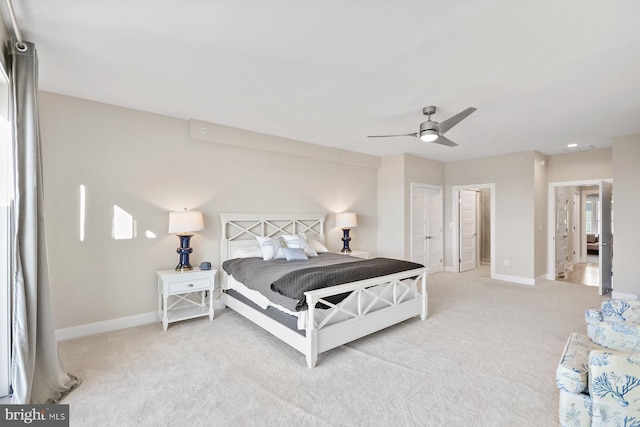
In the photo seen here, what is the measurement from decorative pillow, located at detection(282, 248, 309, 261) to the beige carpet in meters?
1.02

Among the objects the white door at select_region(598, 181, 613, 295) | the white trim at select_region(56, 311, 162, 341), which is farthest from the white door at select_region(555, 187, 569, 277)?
the white trim at select_region(56, 311, 162, 341)

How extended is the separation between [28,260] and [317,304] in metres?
2.30

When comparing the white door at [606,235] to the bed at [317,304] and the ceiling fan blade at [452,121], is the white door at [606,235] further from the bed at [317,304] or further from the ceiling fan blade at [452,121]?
the ceiling fan blade at [452,121]

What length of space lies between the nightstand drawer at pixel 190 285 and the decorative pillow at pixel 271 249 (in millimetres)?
833

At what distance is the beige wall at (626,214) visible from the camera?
4.68 meters

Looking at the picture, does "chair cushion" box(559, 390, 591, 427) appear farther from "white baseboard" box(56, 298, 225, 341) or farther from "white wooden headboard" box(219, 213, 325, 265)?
"white baseboard" box(56, 298, 225, 341)

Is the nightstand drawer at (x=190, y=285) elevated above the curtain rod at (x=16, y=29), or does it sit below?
below

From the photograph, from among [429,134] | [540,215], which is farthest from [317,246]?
[540,215]

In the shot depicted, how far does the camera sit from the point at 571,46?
2.29 m

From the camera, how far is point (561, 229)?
6934 mm

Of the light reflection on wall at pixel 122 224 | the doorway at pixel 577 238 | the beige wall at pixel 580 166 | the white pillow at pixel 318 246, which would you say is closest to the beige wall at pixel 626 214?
the doorway at pixel 577 238

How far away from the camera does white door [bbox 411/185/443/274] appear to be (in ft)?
21.7

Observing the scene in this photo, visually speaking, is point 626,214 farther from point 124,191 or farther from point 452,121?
point 124,191

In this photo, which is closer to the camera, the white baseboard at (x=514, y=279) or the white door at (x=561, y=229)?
the white baseboard at (x=514, y=279)
